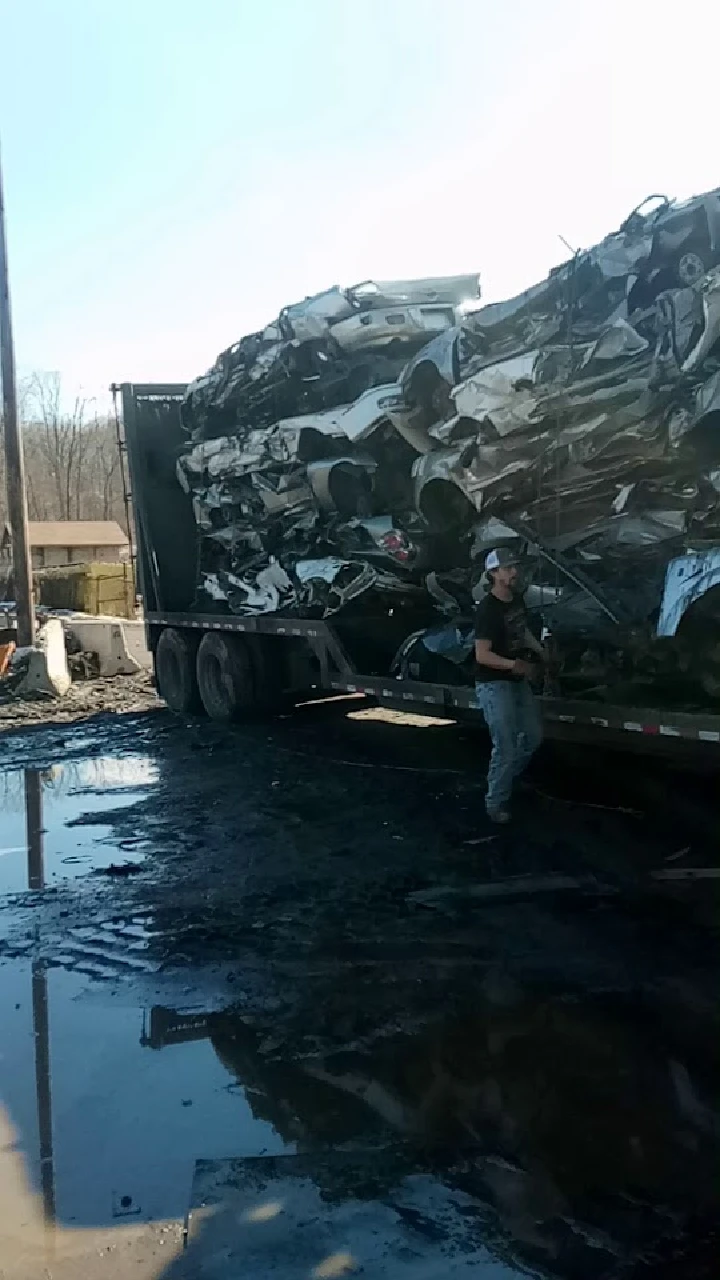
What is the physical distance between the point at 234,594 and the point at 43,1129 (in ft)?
25.2

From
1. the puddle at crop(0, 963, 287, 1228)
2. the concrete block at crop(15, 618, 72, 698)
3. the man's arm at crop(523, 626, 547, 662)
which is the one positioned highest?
the man's arm at crop(523, 626, 547, 662)

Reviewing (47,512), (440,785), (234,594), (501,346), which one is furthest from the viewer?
(47,512)

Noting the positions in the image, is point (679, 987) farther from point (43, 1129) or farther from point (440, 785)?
point (440, 785)

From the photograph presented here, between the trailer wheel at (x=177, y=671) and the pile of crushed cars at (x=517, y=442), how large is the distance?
2.85m

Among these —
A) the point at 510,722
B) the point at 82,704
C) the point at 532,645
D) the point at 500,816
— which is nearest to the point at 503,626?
the point at 532,645

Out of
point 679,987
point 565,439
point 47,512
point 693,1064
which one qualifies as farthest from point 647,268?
point 47,512

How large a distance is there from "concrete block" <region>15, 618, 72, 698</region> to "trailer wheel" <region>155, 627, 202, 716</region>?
6.86 feet

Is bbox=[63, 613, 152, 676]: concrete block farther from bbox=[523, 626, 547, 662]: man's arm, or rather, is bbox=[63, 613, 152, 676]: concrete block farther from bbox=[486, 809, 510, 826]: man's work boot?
bbox=[523, 626, 547, 662]: man's arm

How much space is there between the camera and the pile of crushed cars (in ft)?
19.6

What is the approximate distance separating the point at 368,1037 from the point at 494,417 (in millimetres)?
3776

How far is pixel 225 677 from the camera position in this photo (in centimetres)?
1166

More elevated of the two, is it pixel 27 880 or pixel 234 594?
pixel 234 594

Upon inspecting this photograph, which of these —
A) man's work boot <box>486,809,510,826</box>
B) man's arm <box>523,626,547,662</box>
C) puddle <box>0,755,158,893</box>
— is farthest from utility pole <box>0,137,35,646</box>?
man's arm <box>523,626,547,662</box>

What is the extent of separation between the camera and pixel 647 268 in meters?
6.23
